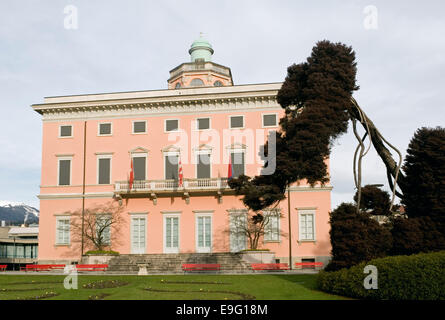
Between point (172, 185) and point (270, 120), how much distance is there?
816 cm

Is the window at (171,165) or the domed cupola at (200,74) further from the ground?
the domed cupola at (200,74)

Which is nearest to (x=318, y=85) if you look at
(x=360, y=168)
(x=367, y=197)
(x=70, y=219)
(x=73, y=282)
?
(x=360, y=168)

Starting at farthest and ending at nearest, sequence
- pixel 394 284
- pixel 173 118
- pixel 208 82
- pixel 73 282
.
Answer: pixel 208 82 → pixel 173 118 → pixel 73 282 → pixel 394 284

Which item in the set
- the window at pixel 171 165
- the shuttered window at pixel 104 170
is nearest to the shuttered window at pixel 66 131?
the shuttered window at pixel 104 170

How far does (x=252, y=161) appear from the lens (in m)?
33.0

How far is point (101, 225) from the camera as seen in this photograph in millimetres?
33094

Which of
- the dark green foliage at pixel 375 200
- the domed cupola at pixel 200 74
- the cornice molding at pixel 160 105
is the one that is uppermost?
the domed cupola at pixel 200 74

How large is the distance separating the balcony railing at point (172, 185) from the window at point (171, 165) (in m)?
0.69

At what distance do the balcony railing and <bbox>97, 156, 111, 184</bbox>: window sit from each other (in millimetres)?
1392

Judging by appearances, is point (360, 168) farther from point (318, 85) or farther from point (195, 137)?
point (195, 137)

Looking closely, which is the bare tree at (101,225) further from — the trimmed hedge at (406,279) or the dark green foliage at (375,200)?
the trimmed hedge at (406,279)

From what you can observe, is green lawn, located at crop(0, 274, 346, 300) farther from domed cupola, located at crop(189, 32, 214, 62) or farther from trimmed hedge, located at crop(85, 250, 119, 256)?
domed cupola, located at crop(189, 32, 214, 62)

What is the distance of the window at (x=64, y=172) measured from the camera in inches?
1375
